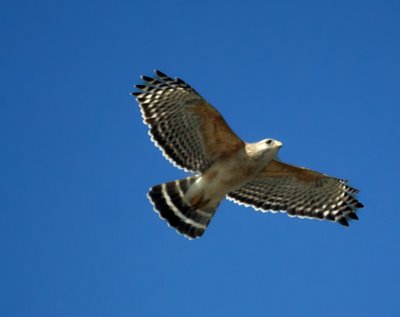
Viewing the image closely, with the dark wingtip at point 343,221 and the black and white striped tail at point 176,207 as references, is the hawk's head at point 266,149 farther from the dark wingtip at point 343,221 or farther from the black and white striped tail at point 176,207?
the dark wingtip at point 343,221

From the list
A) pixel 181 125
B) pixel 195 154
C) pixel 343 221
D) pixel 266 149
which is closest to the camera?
pixel 266 149

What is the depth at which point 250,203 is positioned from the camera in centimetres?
1265

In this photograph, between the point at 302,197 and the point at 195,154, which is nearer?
the point at 195,154

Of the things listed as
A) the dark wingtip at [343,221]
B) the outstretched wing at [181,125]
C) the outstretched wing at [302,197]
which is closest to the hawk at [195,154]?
the outstretched wing at [181,125]

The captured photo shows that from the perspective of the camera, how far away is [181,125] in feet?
39.2

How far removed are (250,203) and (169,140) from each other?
1661 mm

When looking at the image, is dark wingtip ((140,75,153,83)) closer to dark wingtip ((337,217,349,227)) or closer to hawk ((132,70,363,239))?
hawk ((132,70,363,239))

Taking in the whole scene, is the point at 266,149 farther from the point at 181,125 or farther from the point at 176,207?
the point at 176,207

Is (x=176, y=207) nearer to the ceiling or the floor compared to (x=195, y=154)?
nearer to the floor

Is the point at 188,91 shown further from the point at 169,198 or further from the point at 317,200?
the point at 317,200

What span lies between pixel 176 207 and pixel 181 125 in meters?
1.16

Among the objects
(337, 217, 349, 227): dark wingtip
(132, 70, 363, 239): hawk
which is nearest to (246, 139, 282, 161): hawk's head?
(132, 70, 363, 239): hawk

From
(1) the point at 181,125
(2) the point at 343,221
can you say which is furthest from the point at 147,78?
(2) the point at 343,221

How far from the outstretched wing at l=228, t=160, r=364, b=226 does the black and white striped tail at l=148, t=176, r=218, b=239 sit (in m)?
0.85
